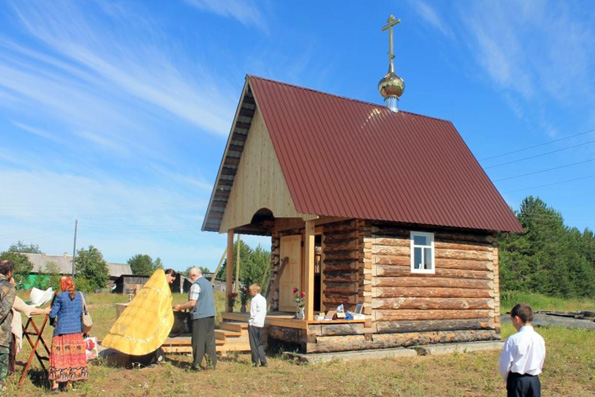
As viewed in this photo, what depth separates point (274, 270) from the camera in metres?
18.2

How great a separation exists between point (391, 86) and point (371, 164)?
5.32 meters

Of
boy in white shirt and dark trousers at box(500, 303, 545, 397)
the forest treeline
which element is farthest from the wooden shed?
the forest treeline

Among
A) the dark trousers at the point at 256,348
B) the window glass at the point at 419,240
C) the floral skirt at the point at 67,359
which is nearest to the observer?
the floral skirt at the point at 67,359

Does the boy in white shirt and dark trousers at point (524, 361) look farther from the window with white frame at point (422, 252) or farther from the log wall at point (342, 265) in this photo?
the window with white frame at point (422, 252)

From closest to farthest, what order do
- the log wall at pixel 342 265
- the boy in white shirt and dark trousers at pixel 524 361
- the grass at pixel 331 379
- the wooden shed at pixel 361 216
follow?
1. the boy in white shirt and dark trousers at pixel 524 361
2. the grass at pixel 331 379
3. the wooden shed at pixel 361 216
4. the log wall at pixel 342 265

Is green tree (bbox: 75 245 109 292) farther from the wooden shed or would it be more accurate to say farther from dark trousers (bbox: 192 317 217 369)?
dark trousers (bbox: 192 317 217 369)

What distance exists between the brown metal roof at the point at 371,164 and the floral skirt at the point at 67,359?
5.51 metres

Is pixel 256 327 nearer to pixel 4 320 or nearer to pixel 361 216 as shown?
pixel 361 216

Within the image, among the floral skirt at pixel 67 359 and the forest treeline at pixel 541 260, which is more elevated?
the forest treeline at pixel 541 260

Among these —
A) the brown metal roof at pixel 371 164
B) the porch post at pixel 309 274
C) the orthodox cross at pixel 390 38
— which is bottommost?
the porch post at pixel 309 274

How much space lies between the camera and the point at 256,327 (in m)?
11.7

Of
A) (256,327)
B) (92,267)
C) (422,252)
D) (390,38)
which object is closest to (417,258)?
(422,252)

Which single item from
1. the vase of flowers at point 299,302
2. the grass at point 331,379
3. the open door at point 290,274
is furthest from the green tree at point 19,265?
the vase of flowers at point 299,302

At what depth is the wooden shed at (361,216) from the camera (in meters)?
13.4
